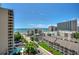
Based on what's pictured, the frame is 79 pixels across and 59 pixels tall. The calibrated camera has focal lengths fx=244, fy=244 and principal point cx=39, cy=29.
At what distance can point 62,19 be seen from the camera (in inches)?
158

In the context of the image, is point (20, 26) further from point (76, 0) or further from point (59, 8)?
point (76, 0)

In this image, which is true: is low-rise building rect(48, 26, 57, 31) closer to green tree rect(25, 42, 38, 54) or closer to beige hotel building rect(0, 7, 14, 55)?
green tree rect(25, 42, 38, 54)

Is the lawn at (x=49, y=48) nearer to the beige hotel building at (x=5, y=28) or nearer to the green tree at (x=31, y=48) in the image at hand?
the green tree at (x=31, y=48)

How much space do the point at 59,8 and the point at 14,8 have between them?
74 centimetres

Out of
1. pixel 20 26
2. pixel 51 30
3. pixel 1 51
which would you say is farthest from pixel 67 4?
pixel 1 51

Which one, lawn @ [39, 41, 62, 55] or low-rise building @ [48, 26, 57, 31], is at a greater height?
low-rise building @ [48, 26, 57, 31]

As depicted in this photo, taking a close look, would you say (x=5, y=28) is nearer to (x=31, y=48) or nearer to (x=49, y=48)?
(x=31, y=48)

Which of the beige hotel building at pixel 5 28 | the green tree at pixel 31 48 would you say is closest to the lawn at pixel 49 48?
the green tree at pixel 31 48

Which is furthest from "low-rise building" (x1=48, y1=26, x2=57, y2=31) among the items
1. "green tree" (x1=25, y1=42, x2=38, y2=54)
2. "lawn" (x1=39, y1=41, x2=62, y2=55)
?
"green tree" (x1=25, y1=42, x2=38, y2=54)

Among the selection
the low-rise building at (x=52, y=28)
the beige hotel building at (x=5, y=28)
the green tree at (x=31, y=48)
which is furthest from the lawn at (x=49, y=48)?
the beige hotel building at (x=5, y=28)

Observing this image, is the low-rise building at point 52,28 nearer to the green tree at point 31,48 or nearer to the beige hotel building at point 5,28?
the green tree at point 31,48

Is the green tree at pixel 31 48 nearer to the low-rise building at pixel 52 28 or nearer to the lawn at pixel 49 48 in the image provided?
the lawn at pixel 49 48

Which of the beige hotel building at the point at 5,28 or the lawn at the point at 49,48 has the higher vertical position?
the beige hotel building at the point at 5,28

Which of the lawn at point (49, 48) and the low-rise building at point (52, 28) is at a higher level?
the low-rise building at point (52, 28)
